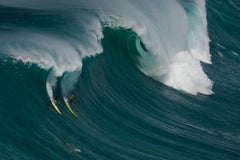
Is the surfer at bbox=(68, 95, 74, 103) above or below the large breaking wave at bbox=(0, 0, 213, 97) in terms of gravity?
below

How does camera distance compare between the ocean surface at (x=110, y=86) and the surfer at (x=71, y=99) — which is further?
the surfer at (x=71, y=99)

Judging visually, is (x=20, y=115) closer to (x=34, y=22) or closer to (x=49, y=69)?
(x=49, y=69)

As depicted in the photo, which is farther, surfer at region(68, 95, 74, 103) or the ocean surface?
surfer at region(68, 95, 74, 103)

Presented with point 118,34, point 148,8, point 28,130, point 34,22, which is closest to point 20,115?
point 28,130

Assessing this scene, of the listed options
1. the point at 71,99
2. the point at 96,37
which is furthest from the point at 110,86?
the point at 71,99

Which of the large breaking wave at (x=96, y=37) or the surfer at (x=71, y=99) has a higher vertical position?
→ the large breaking wave at (x=96, y=37)

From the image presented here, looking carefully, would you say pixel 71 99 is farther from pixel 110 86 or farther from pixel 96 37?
pixel 110 86

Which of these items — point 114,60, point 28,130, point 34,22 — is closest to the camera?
point 28,130

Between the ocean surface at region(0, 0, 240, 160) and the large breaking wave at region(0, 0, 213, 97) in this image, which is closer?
the ocean surface at region(0, 0, 240, 160)
